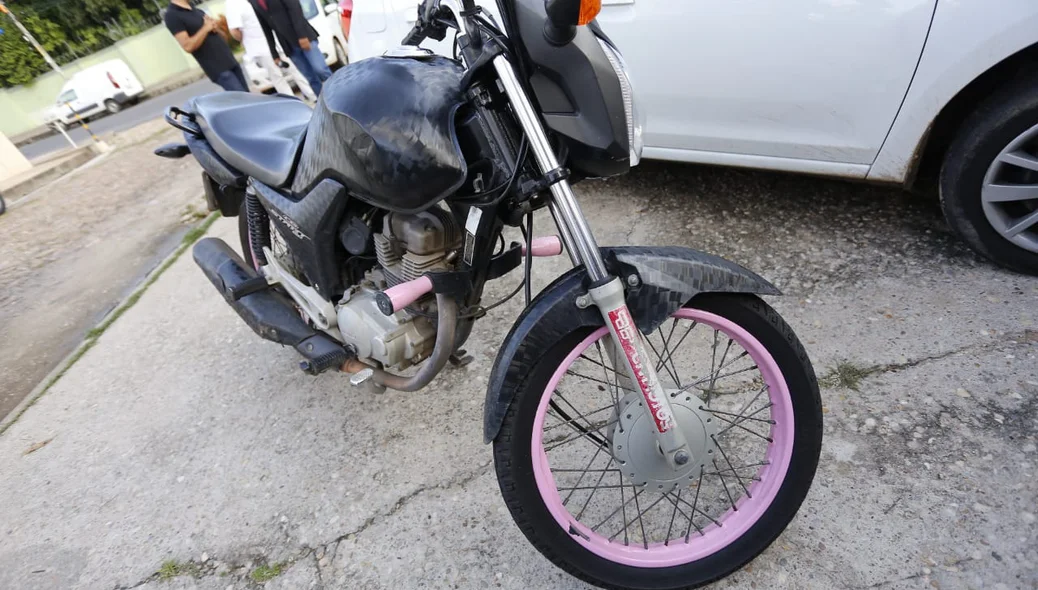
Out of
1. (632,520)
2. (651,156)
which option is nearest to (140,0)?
(651,156)

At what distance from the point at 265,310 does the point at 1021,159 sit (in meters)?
3.03

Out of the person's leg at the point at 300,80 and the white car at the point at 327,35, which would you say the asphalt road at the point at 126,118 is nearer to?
the white car at the point at 327,35

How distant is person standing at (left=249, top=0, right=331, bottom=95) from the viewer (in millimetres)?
4945

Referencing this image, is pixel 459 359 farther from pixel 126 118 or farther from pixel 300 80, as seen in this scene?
pixel 126 118

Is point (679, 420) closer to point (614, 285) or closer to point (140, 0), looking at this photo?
point (614, 285)

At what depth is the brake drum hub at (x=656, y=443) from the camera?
4.82ft

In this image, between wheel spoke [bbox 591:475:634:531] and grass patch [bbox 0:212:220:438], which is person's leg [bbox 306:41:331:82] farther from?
wheel spoke [bbox 591:475:634:531]

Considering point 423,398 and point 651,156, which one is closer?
point 423,398

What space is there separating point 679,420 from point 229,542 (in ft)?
5.43

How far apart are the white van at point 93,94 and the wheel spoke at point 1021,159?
18638mm

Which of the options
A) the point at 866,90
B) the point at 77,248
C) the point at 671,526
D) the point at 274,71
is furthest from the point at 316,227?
the point at 274,71

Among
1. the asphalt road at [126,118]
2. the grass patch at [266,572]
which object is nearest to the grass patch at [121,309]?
the grass patch at [266,572]

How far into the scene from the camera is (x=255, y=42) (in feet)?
19.5

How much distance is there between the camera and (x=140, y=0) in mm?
20969
